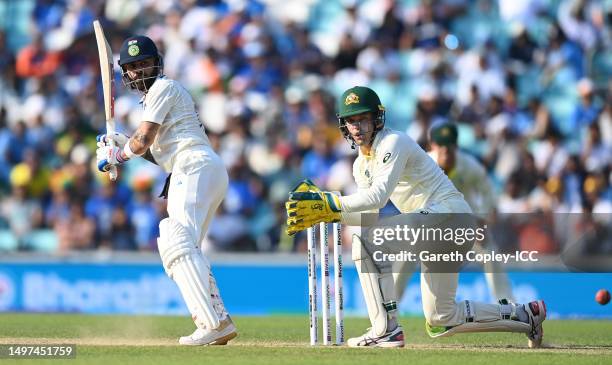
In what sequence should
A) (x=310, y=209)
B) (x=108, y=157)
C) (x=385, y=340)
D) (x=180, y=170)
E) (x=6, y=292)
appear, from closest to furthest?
(x=310, y=209)
(x=385, y=340)
(x=180, y=170)
(x=108, y=157)
(x=6, y=292)

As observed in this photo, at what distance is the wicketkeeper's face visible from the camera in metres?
7.43

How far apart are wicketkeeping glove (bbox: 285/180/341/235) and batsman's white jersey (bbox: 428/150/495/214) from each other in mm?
2962

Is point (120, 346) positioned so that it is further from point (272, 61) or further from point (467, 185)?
point (272, 61)

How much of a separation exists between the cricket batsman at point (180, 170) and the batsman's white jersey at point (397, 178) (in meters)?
1.00

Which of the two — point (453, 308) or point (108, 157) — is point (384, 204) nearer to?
point (453, 308)

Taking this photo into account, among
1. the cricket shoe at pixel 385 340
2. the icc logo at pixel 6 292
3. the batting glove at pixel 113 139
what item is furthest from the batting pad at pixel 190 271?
the icc logo at pixel 6 292

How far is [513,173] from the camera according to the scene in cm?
1339

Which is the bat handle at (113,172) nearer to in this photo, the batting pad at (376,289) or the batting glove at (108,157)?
the batting glove at (108,157)

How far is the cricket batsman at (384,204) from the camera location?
285 inches

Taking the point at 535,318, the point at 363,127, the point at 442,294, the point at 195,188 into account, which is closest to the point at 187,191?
the point at 195,188

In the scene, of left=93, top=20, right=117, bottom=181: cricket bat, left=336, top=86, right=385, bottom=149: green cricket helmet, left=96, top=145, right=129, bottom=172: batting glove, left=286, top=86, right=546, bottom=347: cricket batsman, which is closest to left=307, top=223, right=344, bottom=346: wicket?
left=286, top=86, right=546, bottom=347: cricket batsman

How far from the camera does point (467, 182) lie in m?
10.1

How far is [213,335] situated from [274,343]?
27.6 inches

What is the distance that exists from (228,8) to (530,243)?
5.72 m
